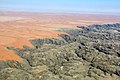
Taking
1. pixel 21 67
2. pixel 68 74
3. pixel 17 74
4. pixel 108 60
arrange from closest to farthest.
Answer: pixel 17 74 → pixel 68 74 → pixel 21 67 → pixel 108 60

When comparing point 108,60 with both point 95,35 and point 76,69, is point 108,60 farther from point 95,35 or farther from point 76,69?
point 95,35

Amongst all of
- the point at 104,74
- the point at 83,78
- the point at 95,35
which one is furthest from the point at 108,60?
the point at 95,35

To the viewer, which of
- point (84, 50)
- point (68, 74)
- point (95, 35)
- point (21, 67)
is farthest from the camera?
point (95, 35)

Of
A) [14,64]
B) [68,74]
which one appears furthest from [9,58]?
[68,74]

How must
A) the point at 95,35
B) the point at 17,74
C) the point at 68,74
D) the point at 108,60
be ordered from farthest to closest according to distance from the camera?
the point at 95,35 → the point at 108,60 → the point at 68,74 → the point at 17,74

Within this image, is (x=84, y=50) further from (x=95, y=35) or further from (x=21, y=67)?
(x=95, y=35)

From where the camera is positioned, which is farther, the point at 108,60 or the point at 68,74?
A: the point at 108,60

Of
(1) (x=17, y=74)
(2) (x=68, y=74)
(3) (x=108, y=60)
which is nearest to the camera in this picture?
(1) (x=17, y=74)

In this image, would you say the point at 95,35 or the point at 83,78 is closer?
the point at 83,78
